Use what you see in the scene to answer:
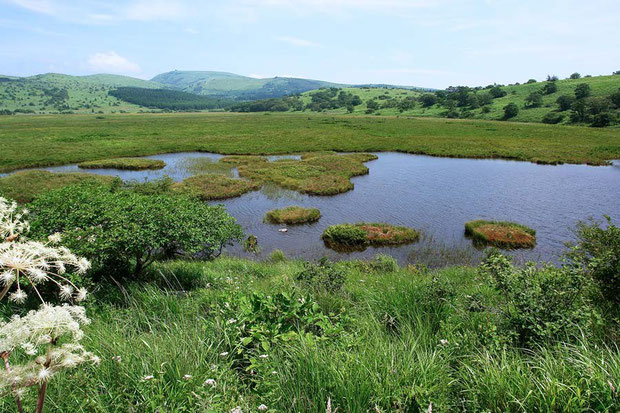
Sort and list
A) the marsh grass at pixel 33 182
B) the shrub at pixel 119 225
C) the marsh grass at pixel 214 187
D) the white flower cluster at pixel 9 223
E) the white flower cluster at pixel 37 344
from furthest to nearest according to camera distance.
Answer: the marsh grass at pixel 214 187 < the marsh grass at pixel 33 182 < the shrub at pixel 119 225 < the white flower cluster at pixel 9 223 < the white flower cluster at pixel 37 344

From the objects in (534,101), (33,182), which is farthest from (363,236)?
(534,101)

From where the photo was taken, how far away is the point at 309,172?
42531mm

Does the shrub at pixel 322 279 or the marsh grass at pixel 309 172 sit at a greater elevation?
the shrub at pixel 322 279

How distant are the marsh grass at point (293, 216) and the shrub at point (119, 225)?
12.3 meters

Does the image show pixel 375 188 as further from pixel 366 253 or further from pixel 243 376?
pixel 243 376

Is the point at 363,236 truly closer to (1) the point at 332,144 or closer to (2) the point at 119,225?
(2) the point at 119,225

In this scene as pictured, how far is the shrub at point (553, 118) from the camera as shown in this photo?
10606 cm

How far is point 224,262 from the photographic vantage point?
1648cm

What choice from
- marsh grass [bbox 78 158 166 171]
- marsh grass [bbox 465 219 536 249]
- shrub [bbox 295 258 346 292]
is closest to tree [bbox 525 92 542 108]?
marsh grass [bbox 465 219 536 249]

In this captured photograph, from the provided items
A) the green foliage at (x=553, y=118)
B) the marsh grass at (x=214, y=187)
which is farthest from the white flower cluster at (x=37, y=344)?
the green foliage at (x=553, y=118)

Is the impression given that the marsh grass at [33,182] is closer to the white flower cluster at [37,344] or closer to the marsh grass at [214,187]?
the marsh grass at [214,187]

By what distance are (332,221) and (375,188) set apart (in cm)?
1210

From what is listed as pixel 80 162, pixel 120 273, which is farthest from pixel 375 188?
pixel 80 162

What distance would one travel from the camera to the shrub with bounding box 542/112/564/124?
10606 cm
